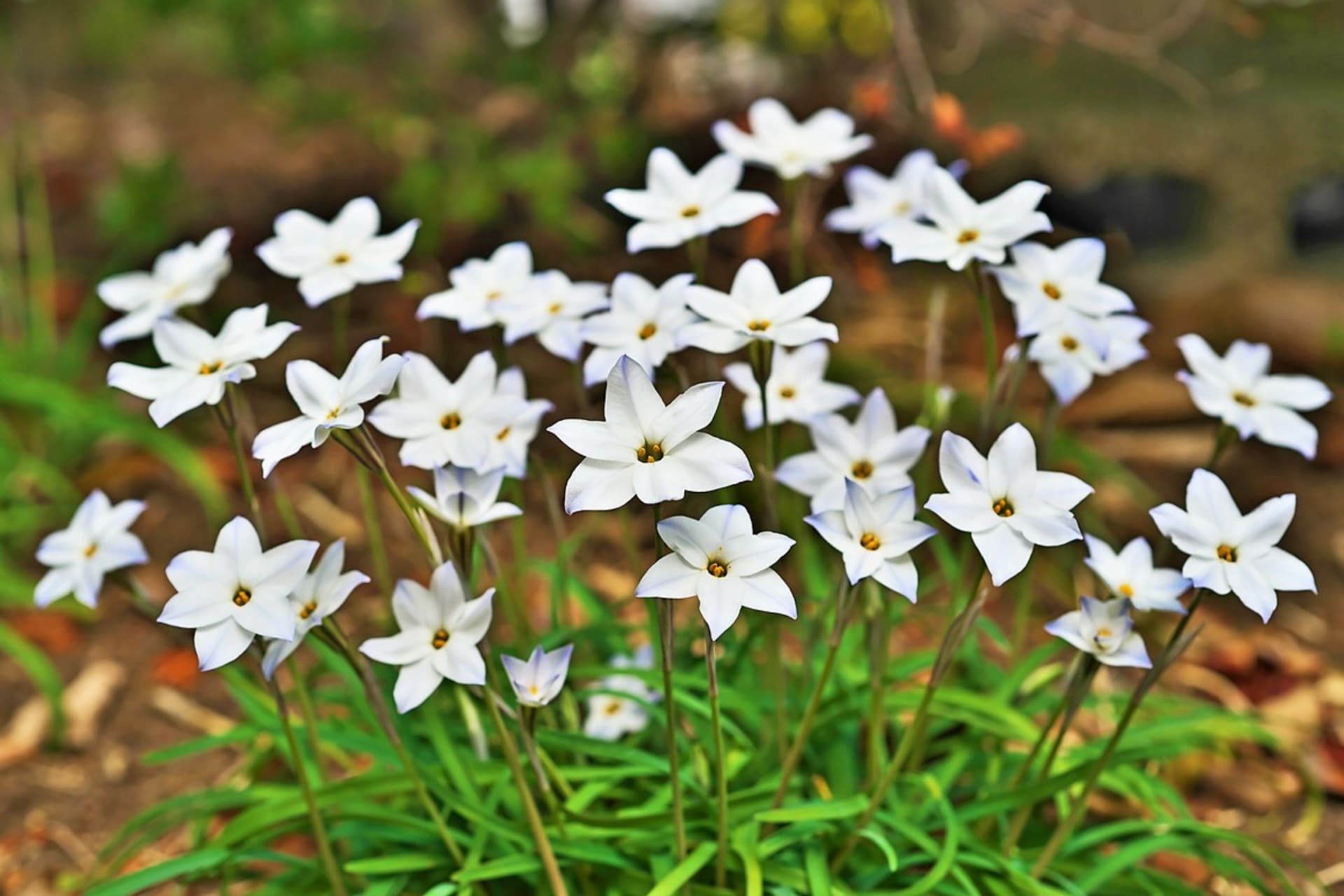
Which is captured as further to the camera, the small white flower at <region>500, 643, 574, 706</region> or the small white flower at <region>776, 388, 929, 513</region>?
the small white flower at <region>776, 388, 929, 513</region>

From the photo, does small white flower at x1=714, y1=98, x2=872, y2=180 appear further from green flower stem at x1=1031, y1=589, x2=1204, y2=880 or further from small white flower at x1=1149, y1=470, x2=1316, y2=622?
green flower stem at x1=1031, y1=589, x2=1204, y2=880

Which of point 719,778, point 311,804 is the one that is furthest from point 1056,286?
point 311,804

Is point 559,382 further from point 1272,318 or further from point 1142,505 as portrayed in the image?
point 1272,318

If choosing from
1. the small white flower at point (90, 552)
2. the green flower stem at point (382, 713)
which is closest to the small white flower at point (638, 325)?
the green flower stem at point (382, 713)

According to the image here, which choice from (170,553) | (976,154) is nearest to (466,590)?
(976,154)

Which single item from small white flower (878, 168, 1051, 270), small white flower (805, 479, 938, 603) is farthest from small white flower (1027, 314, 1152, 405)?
small white flower (805, 479, 938, 603)

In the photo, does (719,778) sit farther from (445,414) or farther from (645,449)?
(445,414)
